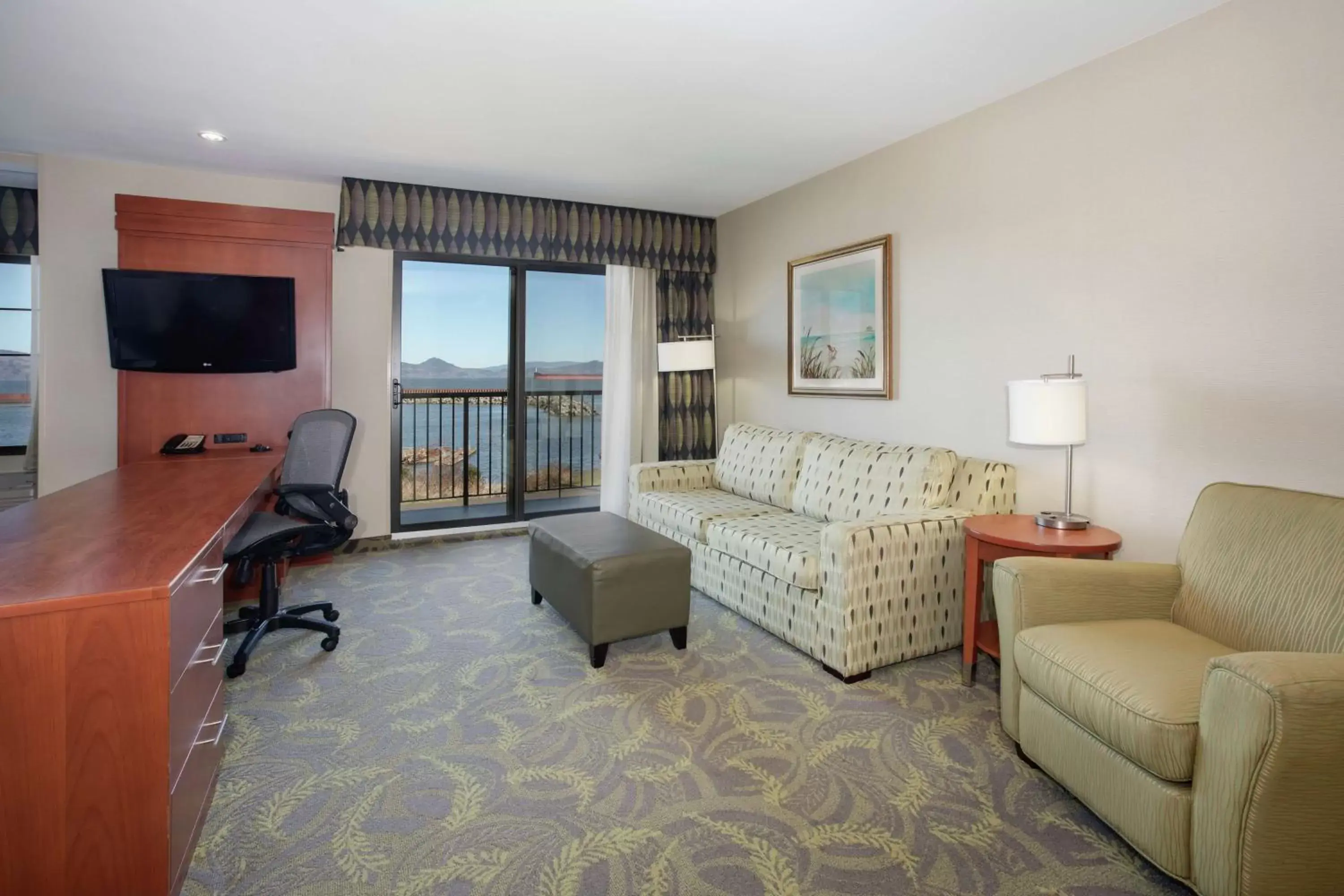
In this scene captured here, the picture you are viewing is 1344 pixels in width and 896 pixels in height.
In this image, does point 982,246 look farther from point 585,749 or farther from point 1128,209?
point 585,749

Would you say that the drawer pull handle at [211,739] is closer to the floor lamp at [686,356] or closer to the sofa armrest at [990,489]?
the sofa armrest at [990,489]

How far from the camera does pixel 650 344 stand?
5621 millimetres

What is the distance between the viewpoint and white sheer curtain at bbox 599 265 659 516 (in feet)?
18.1

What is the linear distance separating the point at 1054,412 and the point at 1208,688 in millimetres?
1293

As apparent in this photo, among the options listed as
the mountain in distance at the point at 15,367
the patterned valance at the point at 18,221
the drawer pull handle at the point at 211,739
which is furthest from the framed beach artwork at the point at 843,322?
the mountain in distance at the point at 15,367

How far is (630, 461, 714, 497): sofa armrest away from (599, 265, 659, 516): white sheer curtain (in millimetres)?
816

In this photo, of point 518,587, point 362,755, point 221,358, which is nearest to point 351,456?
point 221,358

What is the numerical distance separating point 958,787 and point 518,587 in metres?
2.67

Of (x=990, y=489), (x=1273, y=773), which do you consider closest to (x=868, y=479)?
(x=990, y=489)

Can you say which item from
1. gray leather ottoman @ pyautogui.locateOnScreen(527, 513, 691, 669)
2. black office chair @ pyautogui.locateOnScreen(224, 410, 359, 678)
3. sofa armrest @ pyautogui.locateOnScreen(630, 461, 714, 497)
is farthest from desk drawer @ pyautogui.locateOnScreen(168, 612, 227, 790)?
sofa armrest @ pyautogui.locateOnScreen(630, 461, 714, 497)

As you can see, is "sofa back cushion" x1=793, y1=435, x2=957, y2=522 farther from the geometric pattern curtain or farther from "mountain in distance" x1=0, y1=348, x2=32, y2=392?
"mountain in distance" x1=0, y1=348, x2=32, y2=392

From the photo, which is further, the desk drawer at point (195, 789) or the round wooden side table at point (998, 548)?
the round wooden side table at point (998, 548)

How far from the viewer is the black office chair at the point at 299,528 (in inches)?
117

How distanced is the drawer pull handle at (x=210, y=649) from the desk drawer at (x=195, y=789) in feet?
0.38
